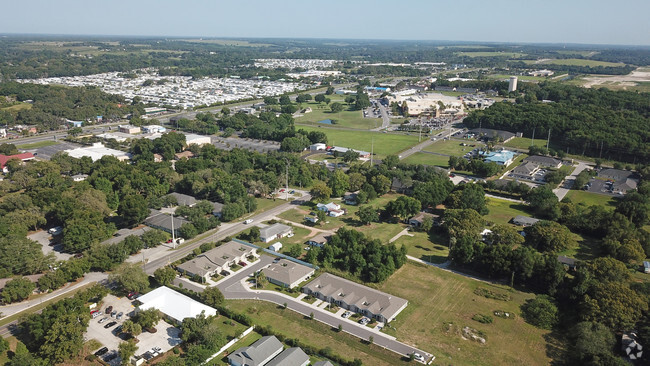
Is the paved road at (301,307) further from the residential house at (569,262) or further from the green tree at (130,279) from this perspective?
the residential house at (569,262)

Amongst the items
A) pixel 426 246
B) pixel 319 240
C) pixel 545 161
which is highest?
pixel 545 161

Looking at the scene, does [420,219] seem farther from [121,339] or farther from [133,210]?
[121,339]

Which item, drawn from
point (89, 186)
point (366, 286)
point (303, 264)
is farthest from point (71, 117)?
point (366, 286)

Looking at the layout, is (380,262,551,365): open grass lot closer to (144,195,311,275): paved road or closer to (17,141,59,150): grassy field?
(144,195,311,275): paved road

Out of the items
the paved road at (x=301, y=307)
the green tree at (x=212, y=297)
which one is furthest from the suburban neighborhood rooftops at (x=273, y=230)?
the green tree at (x=212, y=297)

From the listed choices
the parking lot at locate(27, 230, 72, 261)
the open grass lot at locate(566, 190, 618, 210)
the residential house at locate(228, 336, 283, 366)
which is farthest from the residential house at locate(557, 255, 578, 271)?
the parking lot at locate(27, 230, 72, 261)

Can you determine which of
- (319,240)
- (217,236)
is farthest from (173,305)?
(319,240)
